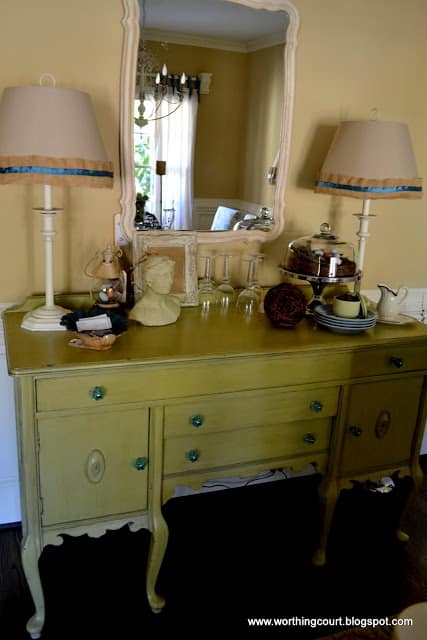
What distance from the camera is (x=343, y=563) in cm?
218

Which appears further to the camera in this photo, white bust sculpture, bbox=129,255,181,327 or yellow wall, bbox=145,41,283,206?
yellow wall, bbox=145,41,283,206

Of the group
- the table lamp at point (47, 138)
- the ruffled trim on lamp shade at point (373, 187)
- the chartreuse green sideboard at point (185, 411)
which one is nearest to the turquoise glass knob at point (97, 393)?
the chartreuse green sideboard at point (185, 411)

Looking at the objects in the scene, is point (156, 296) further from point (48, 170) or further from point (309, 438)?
point (309, 438)

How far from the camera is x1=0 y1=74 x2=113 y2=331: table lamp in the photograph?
1586 mm

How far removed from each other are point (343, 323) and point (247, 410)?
460 millimetres

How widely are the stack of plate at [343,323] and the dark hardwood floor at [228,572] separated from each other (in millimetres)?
935

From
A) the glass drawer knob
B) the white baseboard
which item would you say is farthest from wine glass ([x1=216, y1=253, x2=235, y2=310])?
the white baseboard

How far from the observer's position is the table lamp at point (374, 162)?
200 cm

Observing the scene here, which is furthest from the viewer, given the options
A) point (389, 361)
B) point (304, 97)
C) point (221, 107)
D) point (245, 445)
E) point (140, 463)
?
point (304, 97)

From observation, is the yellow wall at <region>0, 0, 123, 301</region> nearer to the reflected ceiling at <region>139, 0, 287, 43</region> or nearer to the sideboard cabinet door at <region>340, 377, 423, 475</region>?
the reflected ceiling at <region>139, 0, 287, 43</region>

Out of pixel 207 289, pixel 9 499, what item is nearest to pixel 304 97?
pixel 207 289

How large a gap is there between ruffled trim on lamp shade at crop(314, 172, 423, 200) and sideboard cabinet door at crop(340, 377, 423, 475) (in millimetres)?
675

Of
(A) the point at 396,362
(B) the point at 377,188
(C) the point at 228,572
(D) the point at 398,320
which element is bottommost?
(C) the point at 228,572

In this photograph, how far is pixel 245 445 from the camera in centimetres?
187
